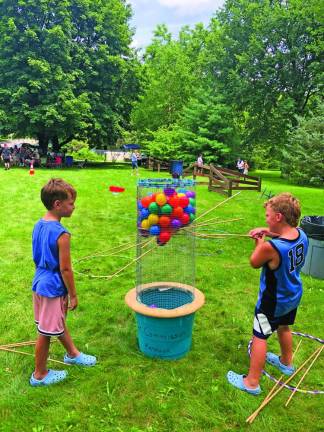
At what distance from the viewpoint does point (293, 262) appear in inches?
121

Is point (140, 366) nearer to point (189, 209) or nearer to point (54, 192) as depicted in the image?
point (189, 209)

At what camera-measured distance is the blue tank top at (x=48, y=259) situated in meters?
3.00

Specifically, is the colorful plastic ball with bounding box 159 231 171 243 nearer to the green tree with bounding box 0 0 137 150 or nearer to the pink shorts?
the pink shorts

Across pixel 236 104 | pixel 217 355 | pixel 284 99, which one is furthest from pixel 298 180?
pixel 217 355

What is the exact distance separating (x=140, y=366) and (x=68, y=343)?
0.75 metres

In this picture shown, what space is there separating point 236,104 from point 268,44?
495 centimetres

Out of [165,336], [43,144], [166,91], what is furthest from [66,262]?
[166,91]

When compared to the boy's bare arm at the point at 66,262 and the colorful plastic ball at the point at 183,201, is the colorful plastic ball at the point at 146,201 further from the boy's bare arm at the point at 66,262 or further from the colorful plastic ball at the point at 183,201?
the boy's bare arm at the point at 66,262

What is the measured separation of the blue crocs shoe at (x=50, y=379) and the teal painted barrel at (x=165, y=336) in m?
0.85

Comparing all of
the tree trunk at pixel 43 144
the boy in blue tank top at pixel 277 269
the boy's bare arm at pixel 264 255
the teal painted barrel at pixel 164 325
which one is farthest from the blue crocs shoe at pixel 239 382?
the tree trunk at pixel 43 144

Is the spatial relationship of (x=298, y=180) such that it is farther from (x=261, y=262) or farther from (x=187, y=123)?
(x=261, y=262)

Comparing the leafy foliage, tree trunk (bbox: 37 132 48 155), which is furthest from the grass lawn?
tree trunk (bbox: 37 132 48 155)

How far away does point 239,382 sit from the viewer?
338 cm

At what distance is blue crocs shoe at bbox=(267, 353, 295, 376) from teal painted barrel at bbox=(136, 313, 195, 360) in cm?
86
